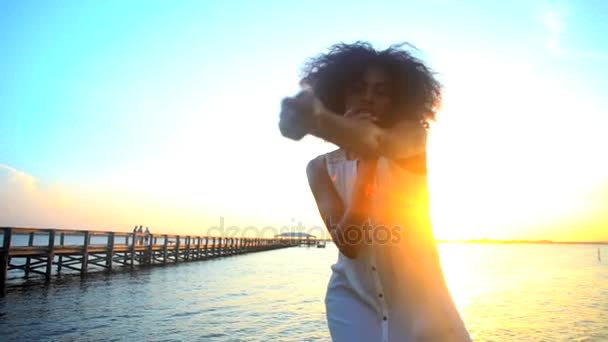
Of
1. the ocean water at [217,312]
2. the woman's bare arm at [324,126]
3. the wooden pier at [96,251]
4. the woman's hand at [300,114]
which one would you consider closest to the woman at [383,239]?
the woman's bare arm at [324,126]

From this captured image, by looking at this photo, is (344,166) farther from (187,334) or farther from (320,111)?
(187,334)

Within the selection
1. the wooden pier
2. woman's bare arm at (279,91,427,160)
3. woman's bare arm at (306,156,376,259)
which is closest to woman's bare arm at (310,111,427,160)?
woman's bare arm at (279,91,427,160)

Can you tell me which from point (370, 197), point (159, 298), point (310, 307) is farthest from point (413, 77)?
point (159, 298)

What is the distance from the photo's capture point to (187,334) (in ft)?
38.6

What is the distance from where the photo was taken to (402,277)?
173cm

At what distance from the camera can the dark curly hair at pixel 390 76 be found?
208 centimetres

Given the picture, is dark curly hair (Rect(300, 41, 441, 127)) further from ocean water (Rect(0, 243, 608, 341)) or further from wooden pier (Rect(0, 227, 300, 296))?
wooden pier (Rect(0, 227, 300, 296))

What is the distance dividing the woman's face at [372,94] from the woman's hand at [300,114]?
897 millimetres

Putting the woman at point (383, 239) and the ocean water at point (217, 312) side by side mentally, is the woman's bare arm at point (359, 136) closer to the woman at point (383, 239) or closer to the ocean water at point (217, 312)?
the woman at point (383, 239)

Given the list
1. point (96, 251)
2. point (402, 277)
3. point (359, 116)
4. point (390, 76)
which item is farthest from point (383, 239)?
point (96, 251)

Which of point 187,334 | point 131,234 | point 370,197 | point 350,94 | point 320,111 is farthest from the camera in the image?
point 131,234

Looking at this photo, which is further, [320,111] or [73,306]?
[73,306]

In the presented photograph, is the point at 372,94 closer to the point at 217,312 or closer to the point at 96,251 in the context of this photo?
the point at 217,312

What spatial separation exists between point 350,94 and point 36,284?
23.3 meters
